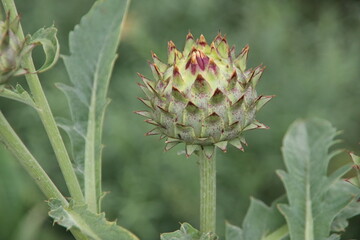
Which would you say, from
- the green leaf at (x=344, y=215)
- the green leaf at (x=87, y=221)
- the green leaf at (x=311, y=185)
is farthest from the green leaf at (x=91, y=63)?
the green leaf at (x=344, y=215)

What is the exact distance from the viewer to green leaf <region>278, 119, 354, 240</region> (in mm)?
2055

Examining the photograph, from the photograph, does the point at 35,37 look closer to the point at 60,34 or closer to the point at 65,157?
the point at 65,157

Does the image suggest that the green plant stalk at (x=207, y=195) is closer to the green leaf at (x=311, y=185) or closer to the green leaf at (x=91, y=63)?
the green leaf at (x=311, y=185)

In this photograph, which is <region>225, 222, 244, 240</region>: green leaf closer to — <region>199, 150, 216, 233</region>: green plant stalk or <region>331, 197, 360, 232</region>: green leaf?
<region>199, 150, 216, 233</region>: green plant stalk

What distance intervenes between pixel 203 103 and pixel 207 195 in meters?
0.31

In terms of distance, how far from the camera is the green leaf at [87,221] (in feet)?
5.35

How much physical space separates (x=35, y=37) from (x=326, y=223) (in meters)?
1.14

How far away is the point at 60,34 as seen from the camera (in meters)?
4.86

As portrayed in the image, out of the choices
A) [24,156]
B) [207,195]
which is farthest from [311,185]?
[24,156]

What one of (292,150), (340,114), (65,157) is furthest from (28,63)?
(340,114)

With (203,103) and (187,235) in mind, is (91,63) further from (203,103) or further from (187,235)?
(187,235)

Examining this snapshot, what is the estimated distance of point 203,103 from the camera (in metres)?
1.82

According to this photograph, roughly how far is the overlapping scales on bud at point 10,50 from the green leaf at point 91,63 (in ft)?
1.47

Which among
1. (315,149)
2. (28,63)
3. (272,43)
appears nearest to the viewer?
(28,63)
